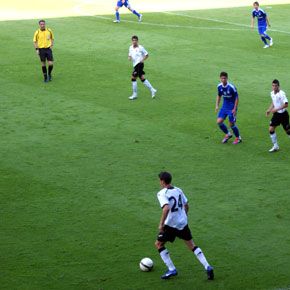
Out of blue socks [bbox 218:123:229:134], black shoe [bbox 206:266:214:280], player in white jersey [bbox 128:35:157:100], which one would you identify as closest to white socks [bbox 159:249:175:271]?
black shoe [bbox 206:266:214:280]

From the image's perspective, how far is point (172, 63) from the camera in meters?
31.2

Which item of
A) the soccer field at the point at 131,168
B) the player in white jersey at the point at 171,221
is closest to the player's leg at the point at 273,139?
the soccer field at the point at 131,168

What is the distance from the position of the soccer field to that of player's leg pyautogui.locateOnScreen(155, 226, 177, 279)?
0.18m

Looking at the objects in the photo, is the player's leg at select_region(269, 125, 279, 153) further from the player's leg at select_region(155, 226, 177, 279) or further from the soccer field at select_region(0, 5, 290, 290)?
the player's leg at select_region(155, 226, 177, 279)

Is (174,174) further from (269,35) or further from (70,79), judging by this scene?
(269,35)

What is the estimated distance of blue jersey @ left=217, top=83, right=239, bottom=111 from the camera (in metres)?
20.7

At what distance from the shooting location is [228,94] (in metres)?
20.8

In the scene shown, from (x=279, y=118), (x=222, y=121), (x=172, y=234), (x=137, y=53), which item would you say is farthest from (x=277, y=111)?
(x=172, y=234)

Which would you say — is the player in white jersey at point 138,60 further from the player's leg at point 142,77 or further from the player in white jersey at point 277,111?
the player in white jersey at point 277,111

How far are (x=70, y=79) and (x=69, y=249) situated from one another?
→ 49.0ft

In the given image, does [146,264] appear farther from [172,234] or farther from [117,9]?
[117,9]

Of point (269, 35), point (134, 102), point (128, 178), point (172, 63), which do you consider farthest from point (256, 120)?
point (269, 35)

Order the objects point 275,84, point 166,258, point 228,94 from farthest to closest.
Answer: point 228,94 → point 275,84 → point 166,258

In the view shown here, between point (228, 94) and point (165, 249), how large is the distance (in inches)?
323
